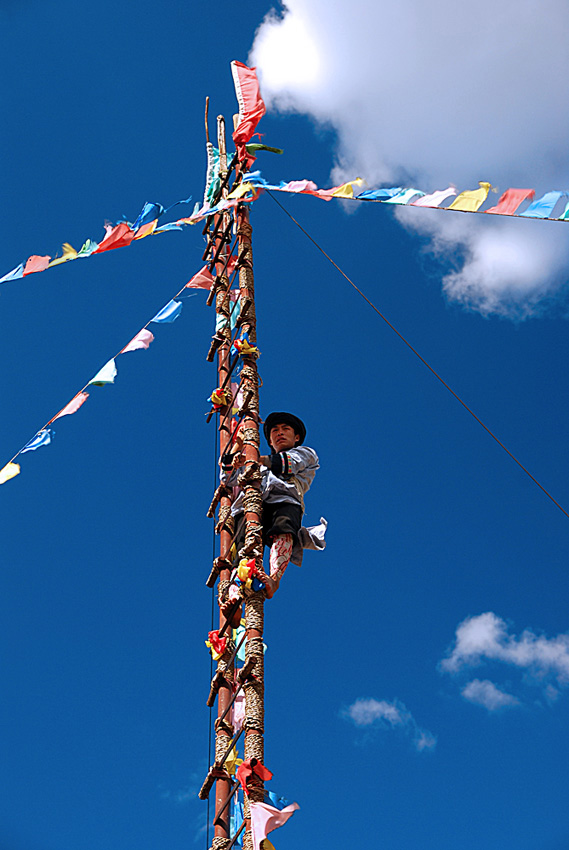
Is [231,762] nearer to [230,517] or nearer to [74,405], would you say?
[230,517]

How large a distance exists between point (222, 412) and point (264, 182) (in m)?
1.72

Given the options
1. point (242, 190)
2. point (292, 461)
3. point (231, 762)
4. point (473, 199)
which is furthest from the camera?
point (242, 190)

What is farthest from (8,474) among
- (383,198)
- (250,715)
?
(383,198)

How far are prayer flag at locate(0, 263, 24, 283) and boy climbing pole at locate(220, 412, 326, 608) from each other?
1889mm

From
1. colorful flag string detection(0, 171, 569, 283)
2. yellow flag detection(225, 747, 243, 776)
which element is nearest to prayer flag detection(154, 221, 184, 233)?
colorful flag string detection(0, 171, 569, 283)

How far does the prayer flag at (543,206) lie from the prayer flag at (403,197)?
0.82 metres

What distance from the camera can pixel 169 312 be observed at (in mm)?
6047

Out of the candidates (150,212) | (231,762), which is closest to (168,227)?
(150,212)

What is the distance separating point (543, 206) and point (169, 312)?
9.71 feet

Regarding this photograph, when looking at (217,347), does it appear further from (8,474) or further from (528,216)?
(528,216)

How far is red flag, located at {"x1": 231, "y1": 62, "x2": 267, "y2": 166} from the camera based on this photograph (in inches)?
233

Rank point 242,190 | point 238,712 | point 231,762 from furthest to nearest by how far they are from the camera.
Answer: point 242,190 < point 238,712 < point 231,762

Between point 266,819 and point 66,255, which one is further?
point 66,255

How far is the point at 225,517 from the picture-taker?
4.84 m
